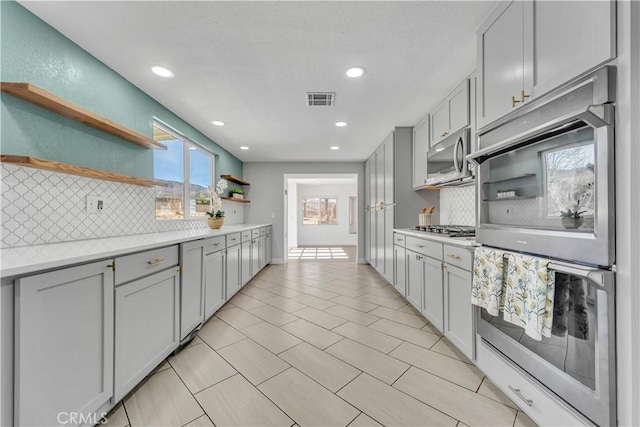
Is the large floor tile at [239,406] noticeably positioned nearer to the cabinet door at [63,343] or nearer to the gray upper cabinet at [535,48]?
the cabinet door at [63,343]

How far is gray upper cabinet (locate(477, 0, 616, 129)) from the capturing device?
3.15ft

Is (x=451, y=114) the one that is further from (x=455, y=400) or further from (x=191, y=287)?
(x=191, y=287)

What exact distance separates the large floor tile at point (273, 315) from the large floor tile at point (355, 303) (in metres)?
0.73

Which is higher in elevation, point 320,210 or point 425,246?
point 320,210

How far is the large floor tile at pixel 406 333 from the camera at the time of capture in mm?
2189

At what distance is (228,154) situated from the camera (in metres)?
5.03

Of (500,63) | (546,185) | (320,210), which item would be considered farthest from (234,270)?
(320,210)

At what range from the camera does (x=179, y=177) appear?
3.36 metres

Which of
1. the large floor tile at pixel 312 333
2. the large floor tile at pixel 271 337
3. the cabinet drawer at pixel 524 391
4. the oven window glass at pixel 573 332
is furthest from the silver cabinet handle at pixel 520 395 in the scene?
the large floor tile at pixel 271 337

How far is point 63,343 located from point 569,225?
7.44 feet

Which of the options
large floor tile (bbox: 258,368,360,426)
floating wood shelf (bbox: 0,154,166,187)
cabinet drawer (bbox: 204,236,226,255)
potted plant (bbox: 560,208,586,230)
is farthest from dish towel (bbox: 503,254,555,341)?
floating wood shelf (bbox: 0,154,166,187)

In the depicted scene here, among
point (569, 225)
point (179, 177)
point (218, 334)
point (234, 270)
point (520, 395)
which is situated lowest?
point (218, 334)

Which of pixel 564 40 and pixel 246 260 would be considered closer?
pixel 564 40

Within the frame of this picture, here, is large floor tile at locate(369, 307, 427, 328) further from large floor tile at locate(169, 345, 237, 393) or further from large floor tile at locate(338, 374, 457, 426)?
large floor tile at locate(169, 345, 237, 393)
